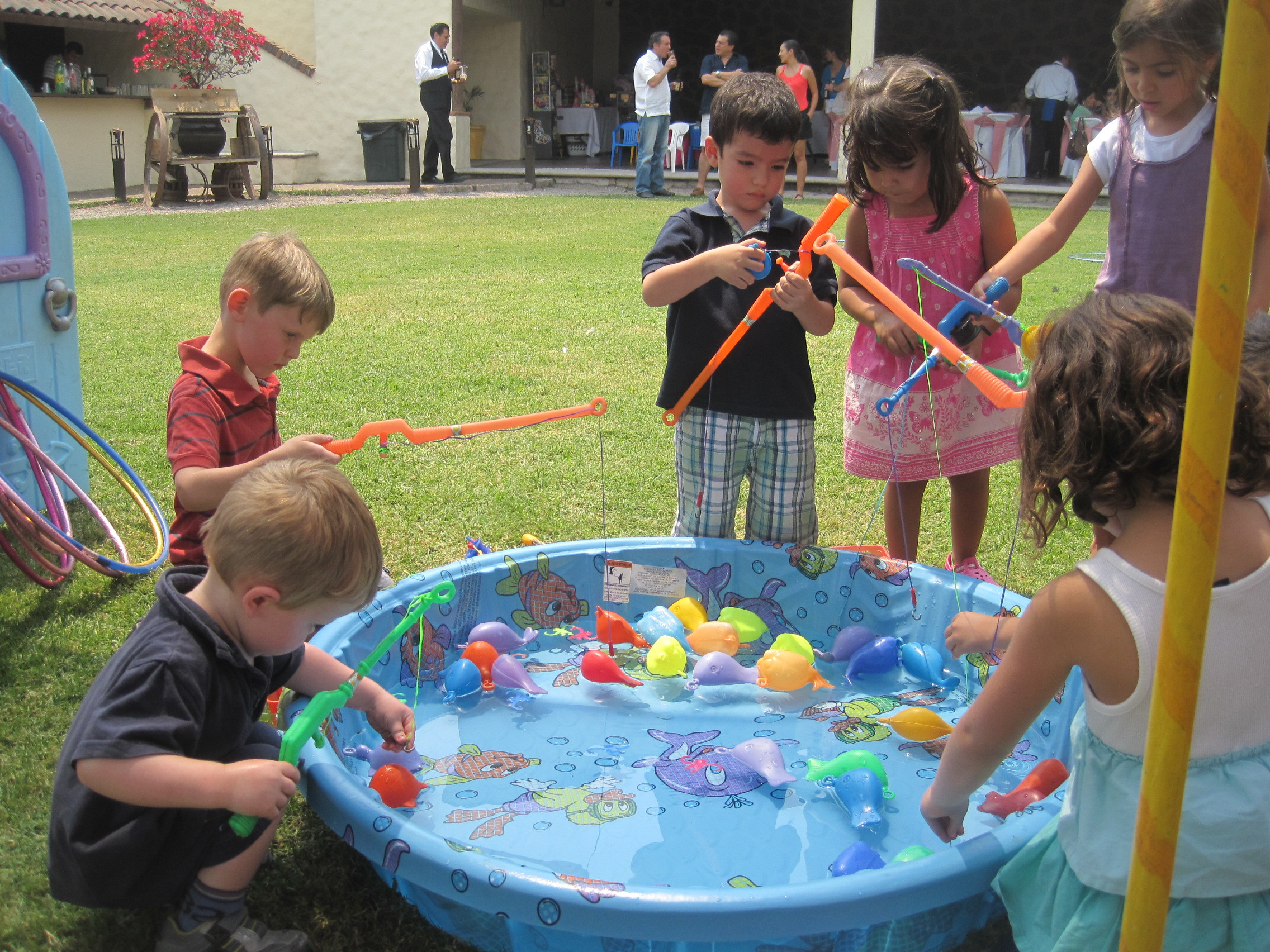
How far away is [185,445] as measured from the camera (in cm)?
216

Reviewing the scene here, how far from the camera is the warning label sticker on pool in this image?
114 inches

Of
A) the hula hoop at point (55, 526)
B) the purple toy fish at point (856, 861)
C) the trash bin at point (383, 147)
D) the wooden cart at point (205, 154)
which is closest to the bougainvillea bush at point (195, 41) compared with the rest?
the wooden cart at point (205, 154)

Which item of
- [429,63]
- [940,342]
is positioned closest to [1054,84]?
[429,63]

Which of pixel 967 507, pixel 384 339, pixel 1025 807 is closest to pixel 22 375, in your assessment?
pixel 384 339

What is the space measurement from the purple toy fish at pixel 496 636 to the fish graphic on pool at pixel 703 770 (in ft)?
1.78

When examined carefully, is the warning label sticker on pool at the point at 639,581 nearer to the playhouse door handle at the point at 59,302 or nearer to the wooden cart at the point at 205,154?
the playhouse door handle at the point at 59,302

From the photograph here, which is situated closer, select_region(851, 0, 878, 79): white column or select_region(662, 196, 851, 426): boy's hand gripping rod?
select_region(662, 196, 851, 426): boy's hand gripping rod

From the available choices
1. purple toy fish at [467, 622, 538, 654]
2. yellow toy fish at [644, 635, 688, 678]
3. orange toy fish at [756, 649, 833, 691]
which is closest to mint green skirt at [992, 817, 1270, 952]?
orange toy fish at [756, 649, 833, 691]

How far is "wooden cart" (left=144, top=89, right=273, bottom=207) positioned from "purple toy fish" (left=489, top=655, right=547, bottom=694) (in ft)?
37.6

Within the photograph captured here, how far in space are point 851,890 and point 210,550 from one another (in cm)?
108

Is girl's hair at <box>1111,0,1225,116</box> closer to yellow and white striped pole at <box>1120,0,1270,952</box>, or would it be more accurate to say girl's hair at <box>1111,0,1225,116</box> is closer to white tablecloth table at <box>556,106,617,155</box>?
yellow and white striped pole at <box>1120,0,1270,952</box>

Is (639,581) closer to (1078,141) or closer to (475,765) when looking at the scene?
(475,765)

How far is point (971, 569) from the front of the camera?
2.85 metres

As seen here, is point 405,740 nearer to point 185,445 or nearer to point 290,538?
point 290,538
